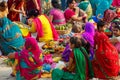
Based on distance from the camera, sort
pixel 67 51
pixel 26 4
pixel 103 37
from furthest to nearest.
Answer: pixel 26 4 < pixel 67 51 < pixel 103 37

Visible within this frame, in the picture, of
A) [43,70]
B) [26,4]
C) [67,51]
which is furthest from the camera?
[26,4]

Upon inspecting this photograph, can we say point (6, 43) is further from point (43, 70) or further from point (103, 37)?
point (103, 37)

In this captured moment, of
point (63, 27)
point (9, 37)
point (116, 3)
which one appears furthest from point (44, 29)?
point (116, 3)

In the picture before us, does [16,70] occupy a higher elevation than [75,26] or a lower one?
lower

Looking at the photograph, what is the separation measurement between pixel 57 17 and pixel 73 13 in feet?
2.43

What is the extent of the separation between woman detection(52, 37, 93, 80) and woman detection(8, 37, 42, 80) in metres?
0.35

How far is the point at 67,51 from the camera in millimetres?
8625

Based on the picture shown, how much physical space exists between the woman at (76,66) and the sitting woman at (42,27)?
2434mm

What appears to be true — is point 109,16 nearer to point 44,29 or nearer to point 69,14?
point 69,14

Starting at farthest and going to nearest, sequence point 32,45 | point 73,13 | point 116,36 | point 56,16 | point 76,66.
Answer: point 73,13, point 56,16, point 116,36, point 32,45, point 76,66

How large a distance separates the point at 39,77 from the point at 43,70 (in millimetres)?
301

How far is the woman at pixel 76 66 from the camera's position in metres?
7.24

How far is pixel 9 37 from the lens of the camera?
901cm

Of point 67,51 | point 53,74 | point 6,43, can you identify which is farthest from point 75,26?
point 53,74
